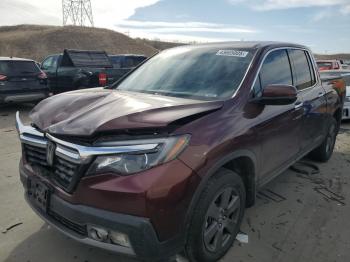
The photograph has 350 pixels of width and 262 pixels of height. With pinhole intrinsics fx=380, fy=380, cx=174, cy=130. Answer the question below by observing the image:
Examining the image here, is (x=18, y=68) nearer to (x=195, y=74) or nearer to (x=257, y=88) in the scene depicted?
(x=195, y=74)

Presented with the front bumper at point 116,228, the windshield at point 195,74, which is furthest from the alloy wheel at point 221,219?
the windshield at point 195,74

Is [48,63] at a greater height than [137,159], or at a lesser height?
lesser

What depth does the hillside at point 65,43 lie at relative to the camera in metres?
52.5

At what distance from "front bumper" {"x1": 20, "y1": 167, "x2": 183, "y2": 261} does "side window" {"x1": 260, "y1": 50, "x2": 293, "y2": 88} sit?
1881 mm

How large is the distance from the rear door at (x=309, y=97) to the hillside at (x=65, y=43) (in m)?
49.1

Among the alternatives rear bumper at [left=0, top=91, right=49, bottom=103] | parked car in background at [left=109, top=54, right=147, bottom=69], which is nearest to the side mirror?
rear bumper at [left=0, top=91, right=49, bottom=103]

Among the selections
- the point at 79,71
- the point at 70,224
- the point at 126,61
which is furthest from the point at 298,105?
the point at 126,61

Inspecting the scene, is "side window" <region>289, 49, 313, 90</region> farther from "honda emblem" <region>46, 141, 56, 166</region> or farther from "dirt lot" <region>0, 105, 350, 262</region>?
"honda emblem" <region>46, 141, 56, 166</region>

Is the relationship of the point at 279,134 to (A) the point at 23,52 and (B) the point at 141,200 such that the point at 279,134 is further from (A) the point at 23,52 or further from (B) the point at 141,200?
(A) the point at 23,52

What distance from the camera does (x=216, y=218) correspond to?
3004mm

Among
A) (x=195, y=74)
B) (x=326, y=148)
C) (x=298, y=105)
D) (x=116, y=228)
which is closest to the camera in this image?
(x=116, y=228)

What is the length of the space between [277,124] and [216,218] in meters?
1.23

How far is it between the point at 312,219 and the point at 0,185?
376 centimetres

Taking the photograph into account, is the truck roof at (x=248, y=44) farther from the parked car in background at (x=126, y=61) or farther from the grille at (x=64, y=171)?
the parked car in background at (x=126, y=61)
